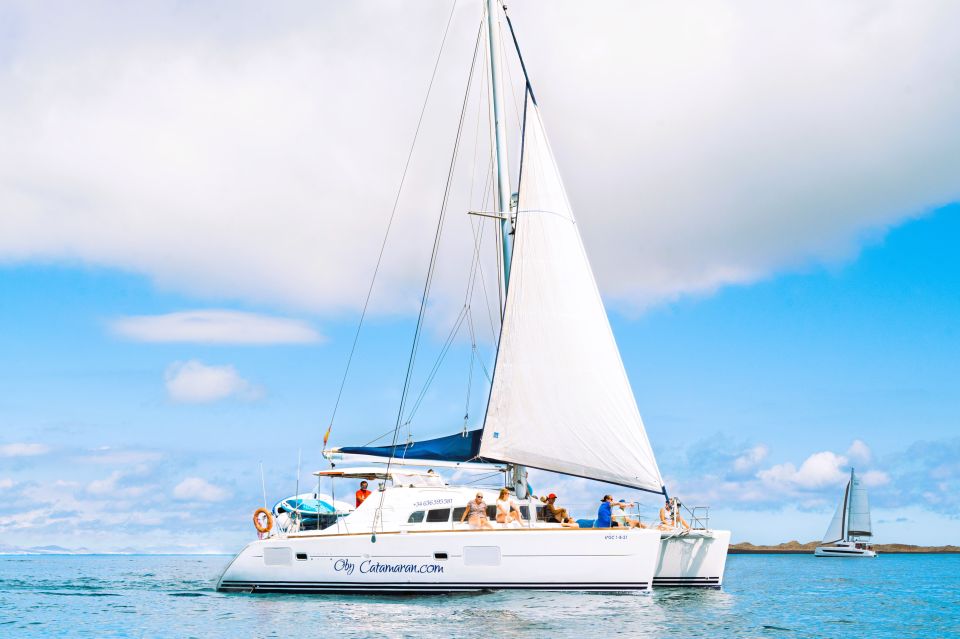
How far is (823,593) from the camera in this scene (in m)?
32.8

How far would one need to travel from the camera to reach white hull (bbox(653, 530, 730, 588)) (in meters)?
21.3

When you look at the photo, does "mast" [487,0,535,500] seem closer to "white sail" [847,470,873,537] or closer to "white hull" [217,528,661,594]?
"white hull" [217,528,661,594]

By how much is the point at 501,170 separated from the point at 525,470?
25.3ft

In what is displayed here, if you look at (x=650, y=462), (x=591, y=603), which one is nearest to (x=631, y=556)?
(x=591, y=603)

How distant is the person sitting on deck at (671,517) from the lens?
2070 centimetres

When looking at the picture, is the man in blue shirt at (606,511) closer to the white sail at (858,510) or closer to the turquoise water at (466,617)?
the turquoise water at (466,617)

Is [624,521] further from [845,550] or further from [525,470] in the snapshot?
[845,550]

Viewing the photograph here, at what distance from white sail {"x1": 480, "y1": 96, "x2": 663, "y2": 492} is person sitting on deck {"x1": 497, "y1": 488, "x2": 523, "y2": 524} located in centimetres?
97

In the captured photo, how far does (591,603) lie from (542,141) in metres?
11.3

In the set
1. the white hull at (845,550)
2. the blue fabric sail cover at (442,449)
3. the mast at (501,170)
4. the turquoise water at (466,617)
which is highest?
the mast at (501,170)

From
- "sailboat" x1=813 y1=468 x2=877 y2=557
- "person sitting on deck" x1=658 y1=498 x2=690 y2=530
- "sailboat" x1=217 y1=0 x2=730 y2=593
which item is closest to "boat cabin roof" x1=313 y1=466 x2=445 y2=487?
"sailboat" x1=217 y1=0 x2=730 y2=593

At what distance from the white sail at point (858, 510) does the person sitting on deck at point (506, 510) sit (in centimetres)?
7839

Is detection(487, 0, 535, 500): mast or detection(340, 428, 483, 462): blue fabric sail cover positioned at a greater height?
detection(487, 0, 535, 500): mast

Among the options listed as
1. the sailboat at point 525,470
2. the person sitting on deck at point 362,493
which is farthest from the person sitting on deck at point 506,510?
the person sitting on deck at point 362,493
